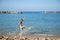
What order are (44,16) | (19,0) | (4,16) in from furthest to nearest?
1. (44,16)
2. (4,16)
3. (19,0)

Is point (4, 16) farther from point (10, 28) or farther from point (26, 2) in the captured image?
point (26, 2)

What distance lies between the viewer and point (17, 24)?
683 cm

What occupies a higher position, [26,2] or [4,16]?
[26,2]

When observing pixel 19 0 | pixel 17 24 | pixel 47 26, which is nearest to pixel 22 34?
pixel 17 24

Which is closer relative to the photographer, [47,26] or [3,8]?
[3,8]

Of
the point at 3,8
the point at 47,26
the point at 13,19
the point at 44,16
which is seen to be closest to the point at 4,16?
the point at 13,19

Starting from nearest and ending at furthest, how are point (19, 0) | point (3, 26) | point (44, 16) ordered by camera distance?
point (19, 0) < point (3, 26) < point (44, 16)

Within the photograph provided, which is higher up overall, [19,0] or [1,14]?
[19,0]

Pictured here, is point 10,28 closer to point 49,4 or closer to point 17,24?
point 17,24

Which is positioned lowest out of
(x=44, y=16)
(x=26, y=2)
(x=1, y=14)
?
(x=44, y=16)

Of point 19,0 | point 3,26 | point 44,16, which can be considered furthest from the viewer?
point 44,16

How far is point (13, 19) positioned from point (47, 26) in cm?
117

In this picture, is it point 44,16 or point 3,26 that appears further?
point 44,16

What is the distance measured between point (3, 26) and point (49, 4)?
1447mm
